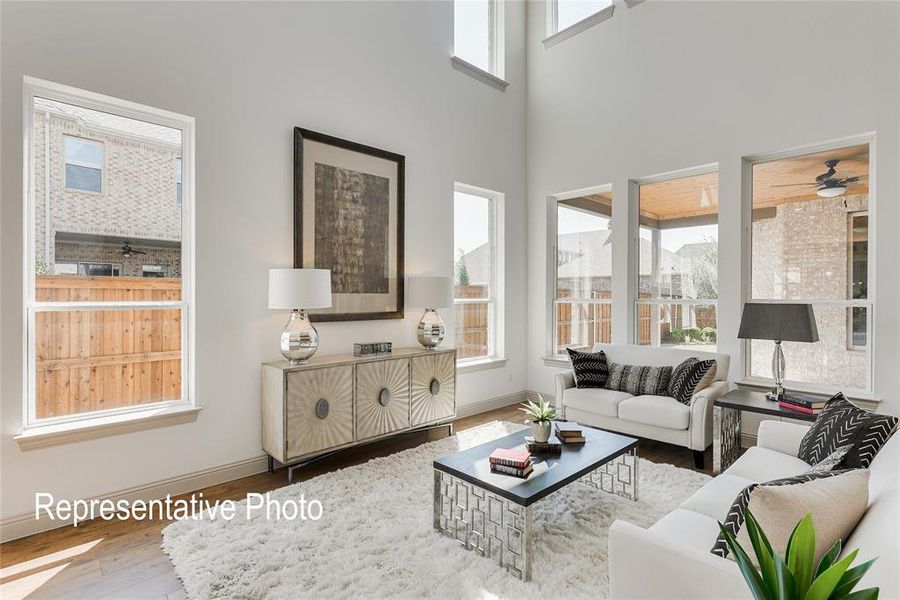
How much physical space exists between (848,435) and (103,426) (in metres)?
3.67

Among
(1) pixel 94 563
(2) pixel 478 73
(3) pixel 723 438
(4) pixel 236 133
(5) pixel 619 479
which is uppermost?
(2) pixel 478 73

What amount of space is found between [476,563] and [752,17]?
452 cm

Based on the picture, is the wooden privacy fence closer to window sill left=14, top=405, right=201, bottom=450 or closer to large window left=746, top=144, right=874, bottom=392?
window sill left=14, top=405, right=201, bottom=450

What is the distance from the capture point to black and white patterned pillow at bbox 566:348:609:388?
13.2 ft

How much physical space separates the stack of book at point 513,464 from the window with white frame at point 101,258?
2.06 meters

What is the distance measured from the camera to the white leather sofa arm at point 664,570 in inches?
45.1

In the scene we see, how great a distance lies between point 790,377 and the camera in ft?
12.2

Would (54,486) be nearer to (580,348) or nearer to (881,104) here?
(580,348)

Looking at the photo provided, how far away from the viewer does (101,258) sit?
2752 millimetres

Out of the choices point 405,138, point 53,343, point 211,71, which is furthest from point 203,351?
point 405,138

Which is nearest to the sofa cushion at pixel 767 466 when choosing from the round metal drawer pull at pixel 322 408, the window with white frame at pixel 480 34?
the round metal drawer pull at pixel 322 408

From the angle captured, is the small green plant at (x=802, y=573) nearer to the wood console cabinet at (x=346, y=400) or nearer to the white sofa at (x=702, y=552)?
the white sofa at (x=702, y=552)

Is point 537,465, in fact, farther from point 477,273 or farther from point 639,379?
point 477,273

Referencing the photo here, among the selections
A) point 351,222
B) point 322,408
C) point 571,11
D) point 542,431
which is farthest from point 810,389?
point 571,11
